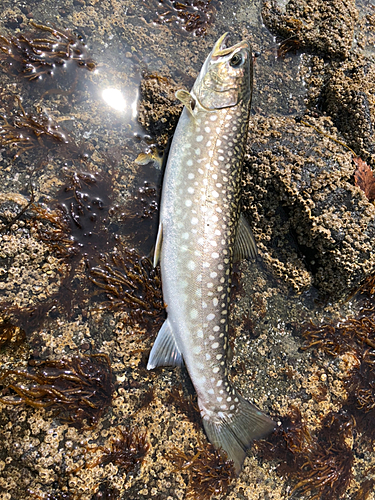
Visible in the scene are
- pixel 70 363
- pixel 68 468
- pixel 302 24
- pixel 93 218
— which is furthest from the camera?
pixel 302 24

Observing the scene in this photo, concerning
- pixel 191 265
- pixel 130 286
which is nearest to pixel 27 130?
pixel 130 286

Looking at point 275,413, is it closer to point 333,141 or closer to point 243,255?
point 243,255

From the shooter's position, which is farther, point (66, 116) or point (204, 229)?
point (66, 116)

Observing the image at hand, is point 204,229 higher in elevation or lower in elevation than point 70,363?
higher

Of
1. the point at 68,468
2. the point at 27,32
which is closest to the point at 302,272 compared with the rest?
the point at 68,468

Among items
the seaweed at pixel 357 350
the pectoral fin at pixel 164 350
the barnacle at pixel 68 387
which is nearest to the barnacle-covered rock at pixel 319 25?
the seaweed at pixel 357 350

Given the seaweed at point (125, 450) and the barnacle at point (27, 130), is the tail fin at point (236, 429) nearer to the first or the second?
the seaweed at point (125, 450)
